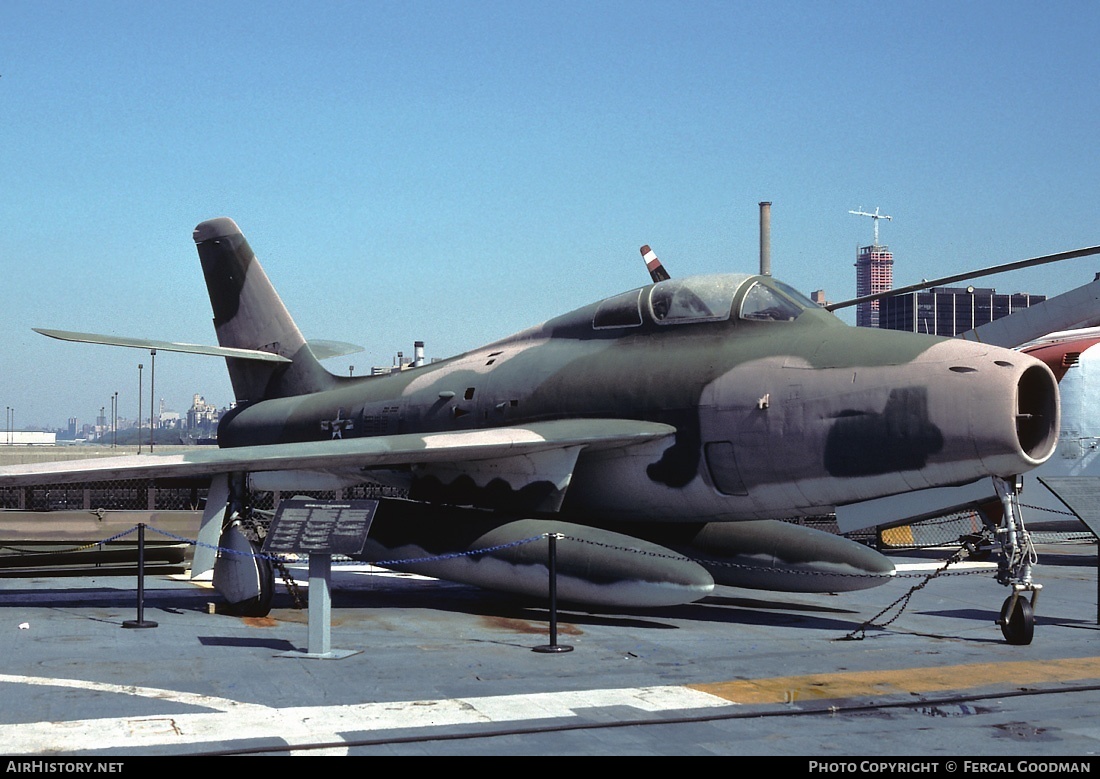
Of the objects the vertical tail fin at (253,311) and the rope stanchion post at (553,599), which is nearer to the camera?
the rope stanchion post at (553,599)

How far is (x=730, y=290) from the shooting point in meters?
12.6

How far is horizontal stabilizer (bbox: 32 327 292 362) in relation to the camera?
15078mm

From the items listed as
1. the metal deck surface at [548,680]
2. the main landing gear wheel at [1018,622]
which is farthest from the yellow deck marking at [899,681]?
the main landing gear wheel at [1018,622]

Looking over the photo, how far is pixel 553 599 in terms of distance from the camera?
10.5 m

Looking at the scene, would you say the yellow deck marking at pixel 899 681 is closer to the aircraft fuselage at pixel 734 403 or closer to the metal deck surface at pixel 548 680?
the metal deck surface at pixel 548 680

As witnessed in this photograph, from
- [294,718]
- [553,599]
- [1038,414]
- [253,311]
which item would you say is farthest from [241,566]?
[1038,414]

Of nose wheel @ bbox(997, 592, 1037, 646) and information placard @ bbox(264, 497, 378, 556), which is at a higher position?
information placard @ bbox(264, 497, 378, 556)

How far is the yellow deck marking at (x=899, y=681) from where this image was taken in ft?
26.3

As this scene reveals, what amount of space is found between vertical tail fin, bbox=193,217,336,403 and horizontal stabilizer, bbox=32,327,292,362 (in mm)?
233

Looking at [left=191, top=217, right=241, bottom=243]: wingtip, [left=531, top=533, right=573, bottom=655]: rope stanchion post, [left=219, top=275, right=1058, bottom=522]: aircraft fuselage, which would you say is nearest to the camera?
[left=531, top=533, right=573, bottom=655]: rope stanchion post

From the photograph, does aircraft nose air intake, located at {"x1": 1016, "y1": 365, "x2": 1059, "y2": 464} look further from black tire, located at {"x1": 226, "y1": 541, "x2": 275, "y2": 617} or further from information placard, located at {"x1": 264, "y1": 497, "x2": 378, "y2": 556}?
black tire, located at {"x1": 226, "y1": 541, "x2": 275, "y2": 617}

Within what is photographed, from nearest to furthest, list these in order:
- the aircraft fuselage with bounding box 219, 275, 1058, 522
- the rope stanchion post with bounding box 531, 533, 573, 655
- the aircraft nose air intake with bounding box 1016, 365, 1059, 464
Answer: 1. the rope stanchion post with bounding box 531, 533, 573, 655
2. the aircraft nose air intake with bounding box 1016, 365, 1059, 464
3. the aircraft fuselage with bounding box 219, 275, 1058, 522

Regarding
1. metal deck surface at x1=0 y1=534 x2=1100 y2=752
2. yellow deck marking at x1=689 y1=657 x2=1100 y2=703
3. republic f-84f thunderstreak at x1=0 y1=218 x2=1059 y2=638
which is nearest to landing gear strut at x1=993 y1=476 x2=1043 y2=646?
metal deck surface at x1=0 y1=534 x2=1100 y2=752

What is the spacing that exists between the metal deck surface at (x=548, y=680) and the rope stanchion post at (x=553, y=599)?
9 centimetres
